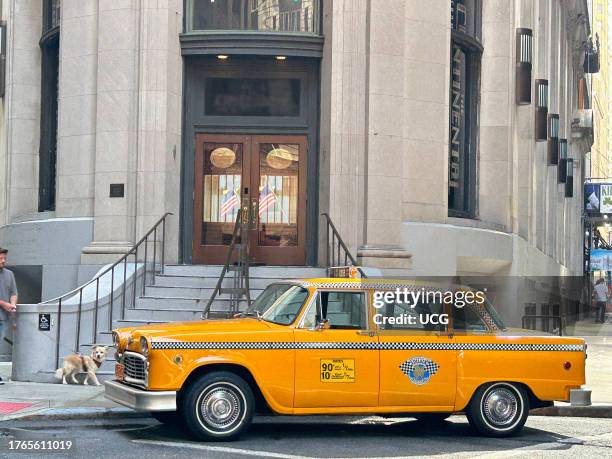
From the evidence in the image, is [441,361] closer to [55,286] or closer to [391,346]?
[391,346]

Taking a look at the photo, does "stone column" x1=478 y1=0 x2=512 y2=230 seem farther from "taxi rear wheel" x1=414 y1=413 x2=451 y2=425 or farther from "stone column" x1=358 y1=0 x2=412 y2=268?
"taxi rear wheel" x1=414 y1=413 x2=451 y2=425

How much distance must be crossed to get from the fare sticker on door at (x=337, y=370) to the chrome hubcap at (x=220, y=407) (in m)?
0.92

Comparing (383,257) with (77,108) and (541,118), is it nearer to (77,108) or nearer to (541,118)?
(77,108)

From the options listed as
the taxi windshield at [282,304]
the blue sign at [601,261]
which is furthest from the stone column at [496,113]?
the blue sign at [601,261]

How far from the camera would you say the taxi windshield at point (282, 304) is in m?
11.2

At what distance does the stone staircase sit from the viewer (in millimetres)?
16641

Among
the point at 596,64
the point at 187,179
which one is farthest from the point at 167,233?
the point at 596,64

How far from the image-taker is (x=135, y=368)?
10930mm

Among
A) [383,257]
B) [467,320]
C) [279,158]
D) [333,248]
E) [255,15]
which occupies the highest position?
[255,15]

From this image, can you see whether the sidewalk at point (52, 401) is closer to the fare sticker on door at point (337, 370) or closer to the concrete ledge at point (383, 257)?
the fare sticker on door at point (337, 370)

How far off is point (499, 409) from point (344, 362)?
1.83 meters

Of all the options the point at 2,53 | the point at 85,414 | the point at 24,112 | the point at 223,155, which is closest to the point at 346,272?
the point at 85,414

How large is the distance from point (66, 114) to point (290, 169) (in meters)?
4.26

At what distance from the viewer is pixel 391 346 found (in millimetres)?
11219
